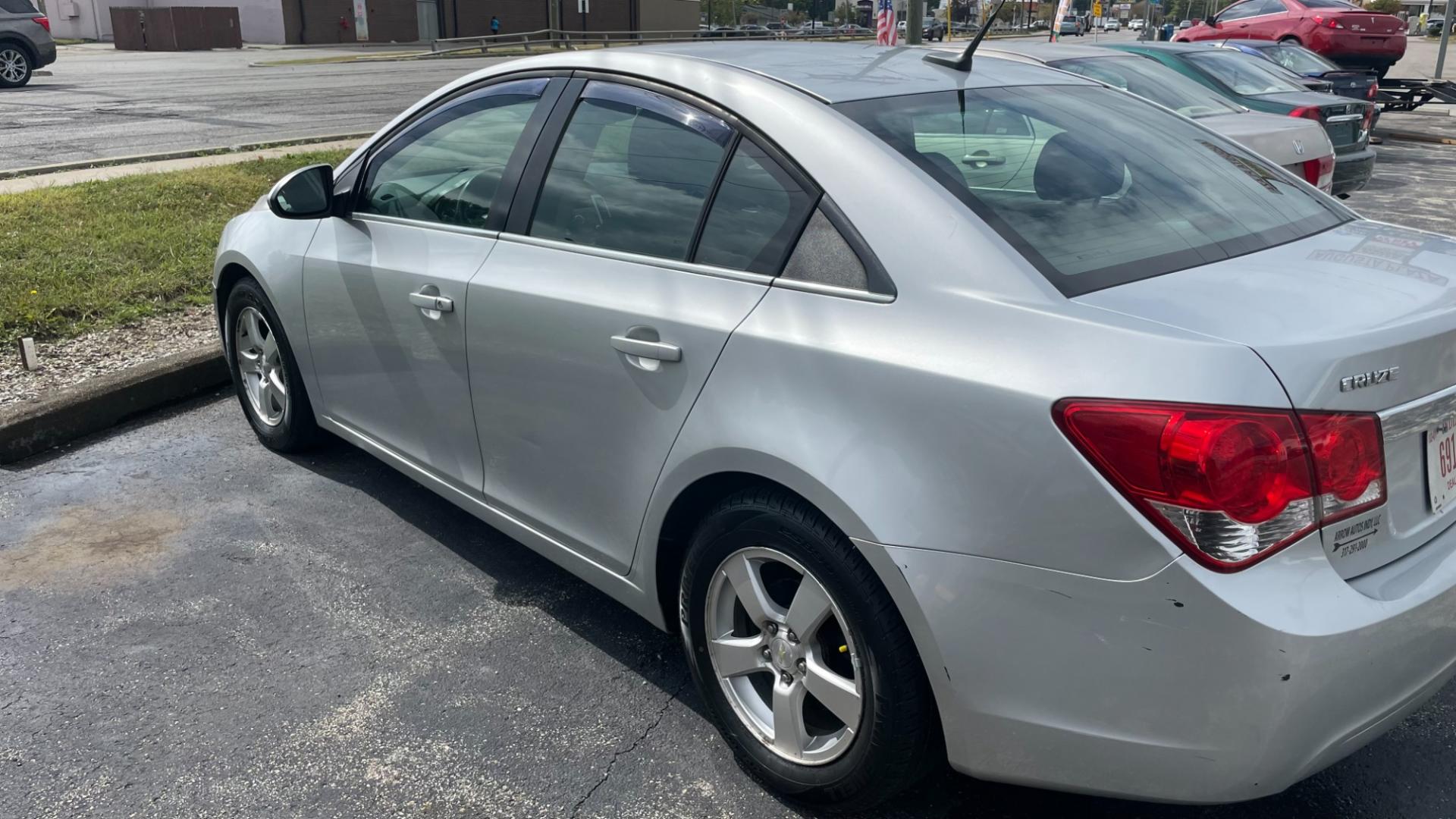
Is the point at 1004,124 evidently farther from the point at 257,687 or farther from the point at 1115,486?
the point at 257,687

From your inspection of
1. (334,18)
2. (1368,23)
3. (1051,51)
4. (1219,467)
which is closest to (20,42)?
(1051,51)

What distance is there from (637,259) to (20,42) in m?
23.8

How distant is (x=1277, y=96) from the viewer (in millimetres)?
10000

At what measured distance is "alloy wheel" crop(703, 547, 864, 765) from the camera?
2.37 m

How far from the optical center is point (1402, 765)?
2684 millimetres

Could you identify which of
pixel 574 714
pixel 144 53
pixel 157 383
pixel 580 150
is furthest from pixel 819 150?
pixel 144 53

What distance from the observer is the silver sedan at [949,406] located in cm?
190

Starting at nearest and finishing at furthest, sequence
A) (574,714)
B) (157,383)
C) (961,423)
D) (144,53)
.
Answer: (961,423)
(574,714)
(157,383)
(144,53)

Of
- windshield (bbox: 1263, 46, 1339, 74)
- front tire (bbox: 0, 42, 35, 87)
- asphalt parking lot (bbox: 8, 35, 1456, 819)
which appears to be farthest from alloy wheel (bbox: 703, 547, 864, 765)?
front tire (bbox: 0, 42, 35, 87)

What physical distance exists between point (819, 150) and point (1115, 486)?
1021 millimetres

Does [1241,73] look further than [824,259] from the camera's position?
Yes

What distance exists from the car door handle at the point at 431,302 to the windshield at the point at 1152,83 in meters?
5.61

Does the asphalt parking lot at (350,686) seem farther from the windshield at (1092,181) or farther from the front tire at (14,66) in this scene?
the front tire at (14,66)

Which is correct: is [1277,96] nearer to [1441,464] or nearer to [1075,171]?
[1075,171]
